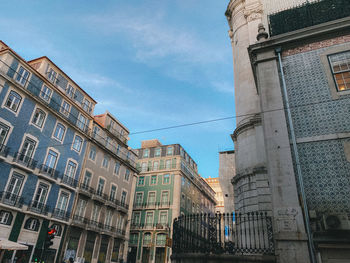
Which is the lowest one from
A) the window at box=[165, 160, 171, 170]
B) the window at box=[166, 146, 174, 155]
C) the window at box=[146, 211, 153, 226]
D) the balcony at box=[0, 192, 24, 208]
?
the balcony at box=[0, 192, 24, 208]

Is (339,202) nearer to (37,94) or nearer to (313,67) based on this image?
(313,67)

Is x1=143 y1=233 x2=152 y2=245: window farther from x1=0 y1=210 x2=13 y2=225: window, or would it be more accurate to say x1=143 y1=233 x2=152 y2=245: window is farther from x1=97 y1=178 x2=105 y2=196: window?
x1=0 y1=210 x2=13 y2=225: window

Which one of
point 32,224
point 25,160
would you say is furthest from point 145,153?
point 32,224

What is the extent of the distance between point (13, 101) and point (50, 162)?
6.85 meters

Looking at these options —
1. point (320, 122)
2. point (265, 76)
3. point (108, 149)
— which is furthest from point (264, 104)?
point (108, 149)

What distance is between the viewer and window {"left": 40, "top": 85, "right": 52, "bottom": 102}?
26147 mm

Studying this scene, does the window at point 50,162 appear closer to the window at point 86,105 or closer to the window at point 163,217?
the window at point 86,105

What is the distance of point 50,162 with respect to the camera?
85.7 ft

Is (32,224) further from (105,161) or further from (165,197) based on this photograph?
(165,197)

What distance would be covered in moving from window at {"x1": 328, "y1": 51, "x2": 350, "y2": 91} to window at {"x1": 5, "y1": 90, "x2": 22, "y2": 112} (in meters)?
24.4

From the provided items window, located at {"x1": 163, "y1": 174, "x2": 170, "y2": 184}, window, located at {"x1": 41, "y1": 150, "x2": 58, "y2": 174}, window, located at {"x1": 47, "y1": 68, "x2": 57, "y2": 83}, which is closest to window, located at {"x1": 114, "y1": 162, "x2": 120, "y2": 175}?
window, located at {"x1": 41, "y1": 150, "x2": 58, "y2": 174}

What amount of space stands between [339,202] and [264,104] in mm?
4498

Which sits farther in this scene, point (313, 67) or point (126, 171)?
point (126, 171)

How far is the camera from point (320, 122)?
9.65 m
